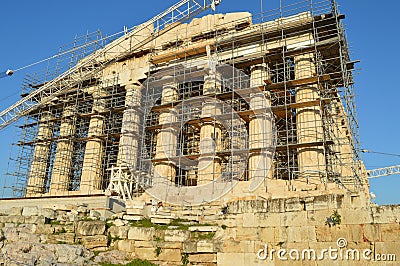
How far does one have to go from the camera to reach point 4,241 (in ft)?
47.2

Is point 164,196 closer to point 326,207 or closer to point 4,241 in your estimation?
point 4,241

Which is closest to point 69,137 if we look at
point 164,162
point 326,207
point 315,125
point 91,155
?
point 91,155

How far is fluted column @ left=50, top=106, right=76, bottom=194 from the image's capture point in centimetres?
3070

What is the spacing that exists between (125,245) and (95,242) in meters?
1.18

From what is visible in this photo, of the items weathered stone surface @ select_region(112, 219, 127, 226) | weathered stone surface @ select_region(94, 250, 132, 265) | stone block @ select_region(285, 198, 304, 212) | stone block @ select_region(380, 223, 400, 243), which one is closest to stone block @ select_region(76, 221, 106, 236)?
weathered stone surface @ select_region(112, 219, 127, 226)

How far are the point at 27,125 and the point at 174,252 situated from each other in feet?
86.3

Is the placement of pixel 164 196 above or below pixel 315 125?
below

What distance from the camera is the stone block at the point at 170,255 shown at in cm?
1377

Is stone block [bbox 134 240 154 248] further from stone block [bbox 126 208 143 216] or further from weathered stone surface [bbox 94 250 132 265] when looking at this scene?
stone block [bbox 126 208 143 216]

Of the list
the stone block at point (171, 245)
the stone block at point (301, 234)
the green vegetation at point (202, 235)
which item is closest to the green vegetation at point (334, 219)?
the stone block at point (301, 234)

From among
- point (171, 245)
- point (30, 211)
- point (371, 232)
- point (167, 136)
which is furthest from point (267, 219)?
point (167, 136)

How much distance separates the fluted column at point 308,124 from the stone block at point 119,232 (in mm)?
10120

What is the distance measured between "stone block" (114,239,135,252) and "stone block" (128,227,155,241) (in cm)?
19

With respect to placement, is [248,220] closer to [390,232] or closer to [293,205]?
[293,205]
